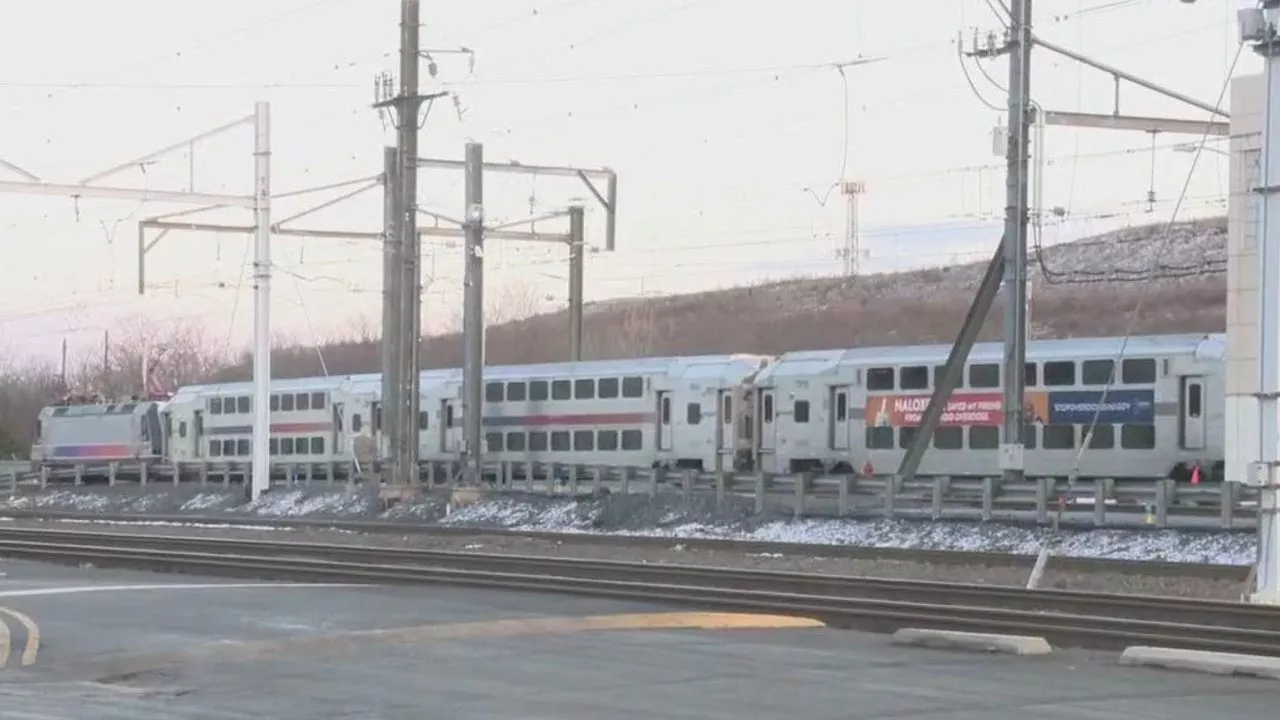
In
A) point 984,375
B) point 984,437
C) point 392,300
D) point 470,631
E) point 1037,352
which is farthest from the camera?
point 392,300

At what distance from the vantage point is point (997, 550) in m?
29.3

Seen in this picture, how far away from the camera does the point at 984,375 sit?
3994 cm

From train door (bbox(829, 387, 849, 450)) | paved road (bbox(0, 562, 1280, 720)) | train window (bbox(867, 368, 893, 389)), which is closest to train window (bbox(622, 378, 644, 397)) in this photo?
train door (bbox(829, 387, 849, 450))

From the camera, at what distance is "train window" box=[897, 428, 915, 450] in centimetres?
4078

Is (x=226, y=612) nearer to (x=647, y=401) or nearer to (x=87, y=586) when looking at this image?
(x=87, y=586)

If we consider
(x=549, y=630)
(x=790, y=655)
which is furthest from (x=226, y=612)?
(x=790, y=655)

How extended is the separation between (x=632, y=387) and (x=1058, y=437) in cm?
1323

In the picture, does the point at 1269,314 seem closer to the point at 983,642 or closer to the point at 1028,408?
the point at 983,642

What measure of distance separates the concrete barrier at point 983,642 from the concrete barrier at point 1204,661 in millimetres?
849

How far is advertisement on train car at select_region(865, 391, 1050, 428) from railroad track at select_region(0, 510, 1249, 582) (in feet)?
30.9

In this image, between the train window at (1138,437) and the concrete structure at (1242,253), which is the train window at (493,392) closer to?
the train window at (1138,437)

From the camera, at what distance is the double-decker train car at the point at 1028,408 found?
120ft

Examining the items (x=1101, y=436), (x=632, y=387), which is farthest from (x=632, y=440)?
(x=1101, y=436)

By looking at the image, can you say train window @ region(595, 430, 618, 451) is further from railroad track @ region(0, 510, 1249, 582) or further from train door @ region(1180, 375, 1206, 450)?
train door @ region(1180, 375, 1206, 450)
